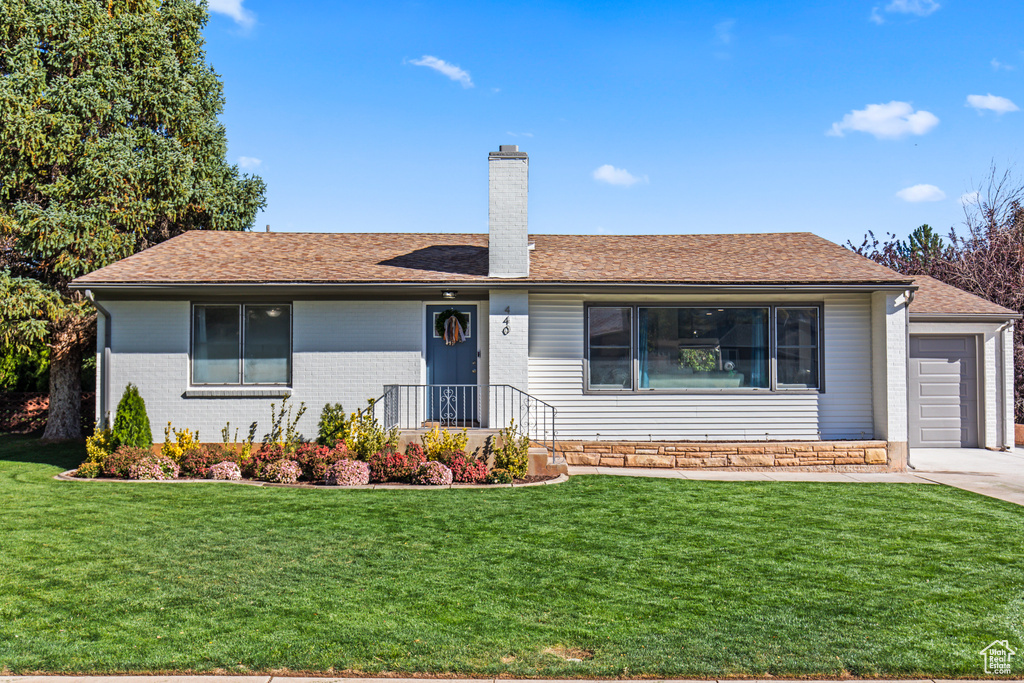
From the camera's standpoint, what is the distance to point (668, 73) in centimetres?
1243

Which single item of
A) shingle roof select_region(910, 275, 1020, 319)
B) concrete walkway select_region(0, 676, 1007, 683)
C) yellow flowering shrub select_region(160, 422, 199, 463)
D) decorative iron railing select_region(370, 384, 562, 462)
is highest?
shingle roof select_region(910, 275, 1020, 319)

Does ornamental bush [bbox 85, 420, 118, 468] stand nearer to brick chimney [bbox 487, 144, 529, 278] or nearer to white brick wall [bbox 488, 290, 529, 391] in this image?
white brick wall [bbox 488, 290, 529, 391]

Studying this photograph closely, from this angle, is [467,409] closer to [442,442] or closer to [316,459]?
[442,442]

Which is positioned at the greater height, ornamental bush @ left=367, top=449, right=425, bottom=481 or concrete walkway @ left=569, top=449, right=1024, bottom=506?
ornamental bush @ left=367, top=449, right=425, bottom=481

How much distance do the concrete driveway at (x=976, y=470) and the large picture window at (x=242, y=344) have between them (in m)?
10.6

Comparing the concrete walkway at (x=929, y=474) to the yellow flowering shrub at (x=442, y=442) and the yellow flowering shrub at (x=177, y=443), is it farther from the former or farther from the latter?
the yellow flowering shrub at (x=177, y=443)

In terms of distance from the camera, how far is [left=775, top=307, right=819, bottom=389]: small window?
1170 cm

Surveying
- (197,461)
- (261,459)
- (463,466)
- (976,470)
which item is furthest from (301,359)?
(976,470)

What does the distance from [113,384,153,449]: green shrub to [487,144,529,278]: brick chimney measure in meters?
6.18

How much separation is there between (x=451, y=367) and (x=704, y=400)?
14.6ft

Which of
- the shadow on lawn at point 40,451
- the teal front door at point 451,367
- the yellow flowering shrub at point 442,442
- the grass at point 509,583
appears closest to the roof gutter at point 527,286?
the teal front door at point 451,367

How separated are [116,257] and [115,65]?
15.7 feet

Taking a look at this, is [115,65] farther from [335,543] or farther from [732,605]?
[732,605]

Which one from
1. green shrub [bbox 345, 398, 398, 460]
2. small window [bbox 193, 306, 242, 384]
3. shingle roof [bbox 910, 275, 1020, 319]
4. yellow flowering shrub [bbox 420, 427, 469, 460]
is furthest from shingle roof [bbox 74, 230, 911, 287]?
yellow flowering shrub [bbox 420, 427, 469, 460]
